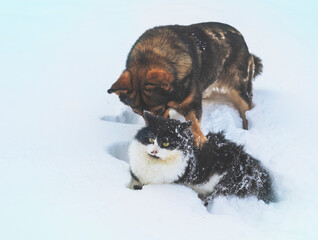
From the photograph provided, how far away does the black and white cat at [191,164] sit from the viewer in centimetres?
286

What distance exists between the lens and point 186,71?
3.44 metres

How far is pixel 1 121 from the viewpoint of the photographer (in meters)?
3.74

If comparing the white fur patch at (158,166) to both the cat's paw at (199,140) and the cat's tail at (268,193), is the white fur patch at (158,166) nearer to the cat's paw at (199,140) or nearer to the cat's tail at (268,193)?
the cat's paw at (199,140)

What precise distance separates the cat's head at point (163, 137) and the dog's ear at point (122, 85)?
353 mm

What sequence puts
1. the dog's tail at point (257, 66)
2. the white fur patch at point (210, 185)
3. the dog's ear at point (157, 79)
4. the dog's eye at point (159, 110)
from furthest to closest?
the dog's tail at point (257, 66), the dog's eye at point (159, 110), the white fur patch at point (210, 185), the dog's ear at point (157, 79)

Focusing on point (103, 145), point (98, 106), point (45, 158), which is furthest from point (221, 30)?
point (45, 158)

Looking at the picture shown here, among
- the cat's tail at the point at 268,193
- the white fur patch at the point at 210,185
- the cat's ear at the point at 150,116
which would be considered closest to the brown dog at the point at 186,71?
the cat's ear at the point at 150,116

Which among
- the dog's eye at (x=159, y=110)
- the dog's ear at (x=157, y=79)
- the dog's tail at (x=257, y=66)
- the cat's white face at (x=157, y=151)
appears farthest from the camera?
the dog's tail at (x=257, y=66)

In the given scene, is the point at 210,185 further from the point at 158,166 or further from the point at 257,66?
the point at 257,66

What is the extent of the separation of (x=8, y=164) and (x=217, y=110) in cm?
289

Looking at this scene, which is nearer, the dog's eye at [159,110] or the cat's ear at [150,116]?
the cat's ear at [150,116]

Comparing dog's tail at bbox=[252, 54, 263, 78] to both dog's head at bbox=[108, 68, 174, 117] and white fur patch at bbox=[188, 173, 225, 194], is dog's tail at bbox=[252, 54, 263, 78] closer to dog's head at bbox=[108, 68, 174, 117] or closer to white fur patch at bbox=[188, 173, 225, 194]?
dog's head at bbox=[108, 68, 174, 117]

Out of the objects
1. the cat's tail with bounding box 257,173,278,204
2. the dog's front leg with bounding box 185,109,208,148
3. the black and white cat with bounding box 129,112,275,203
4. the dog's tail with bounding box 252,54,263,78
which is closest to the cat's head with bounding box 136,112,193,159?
the black and white cat with bounding box 129,112,275,203

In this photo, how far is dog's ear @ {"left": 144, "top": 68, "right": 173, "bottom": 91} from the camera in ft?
9.56
